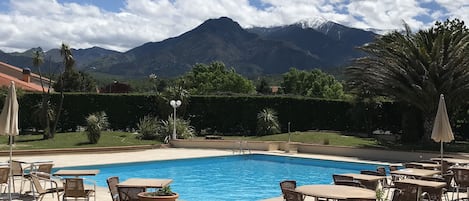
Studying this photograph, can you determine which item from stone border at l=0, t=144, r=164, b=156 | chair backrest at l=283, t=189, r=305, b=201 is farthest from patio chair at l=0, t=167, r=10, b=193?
stone border at l=0, t=144, r=164, b=156

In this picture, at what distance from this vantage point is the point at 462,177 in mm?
11742

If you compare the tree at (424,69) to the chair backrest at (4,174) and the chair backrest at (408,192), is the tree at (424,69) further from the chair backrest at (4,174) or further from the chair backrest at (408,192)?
the chair backrest at (4,174)

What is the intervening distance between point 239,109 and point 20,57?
156770 mm

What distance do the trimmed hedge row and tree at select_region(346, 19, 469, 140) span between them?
20.6ft

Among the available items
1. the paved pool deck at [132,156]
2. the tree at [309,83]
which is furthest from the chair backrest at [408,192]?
the tree at [309,83]

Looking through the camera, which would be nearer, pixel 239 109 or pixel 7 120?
pixel 7 120

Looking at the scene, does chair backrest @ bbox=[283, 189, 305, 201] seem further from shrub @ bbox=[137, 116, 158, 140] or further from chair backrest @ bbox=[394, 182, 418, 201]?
shrub @ bbox=[137, 116, 158, 140]

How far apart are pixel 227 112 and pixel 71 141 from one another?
11177mm

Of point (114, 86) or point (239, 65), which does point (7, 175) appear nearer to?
point (114, 86)

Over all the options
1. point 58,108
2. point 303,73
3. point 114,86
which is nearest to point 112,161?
point 58,108

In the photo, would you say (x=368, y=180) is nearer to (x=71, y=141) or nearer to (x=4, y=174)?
(x=4, y=174)

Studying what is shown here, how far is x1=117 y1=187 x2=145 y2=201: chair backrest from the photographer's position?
910cm

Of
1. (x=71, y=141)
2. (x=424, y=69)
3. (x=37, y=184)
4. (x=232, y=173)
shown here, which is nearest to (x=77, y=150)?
(x=71, y=141)

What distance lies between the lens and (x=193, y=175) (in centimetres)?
1948
